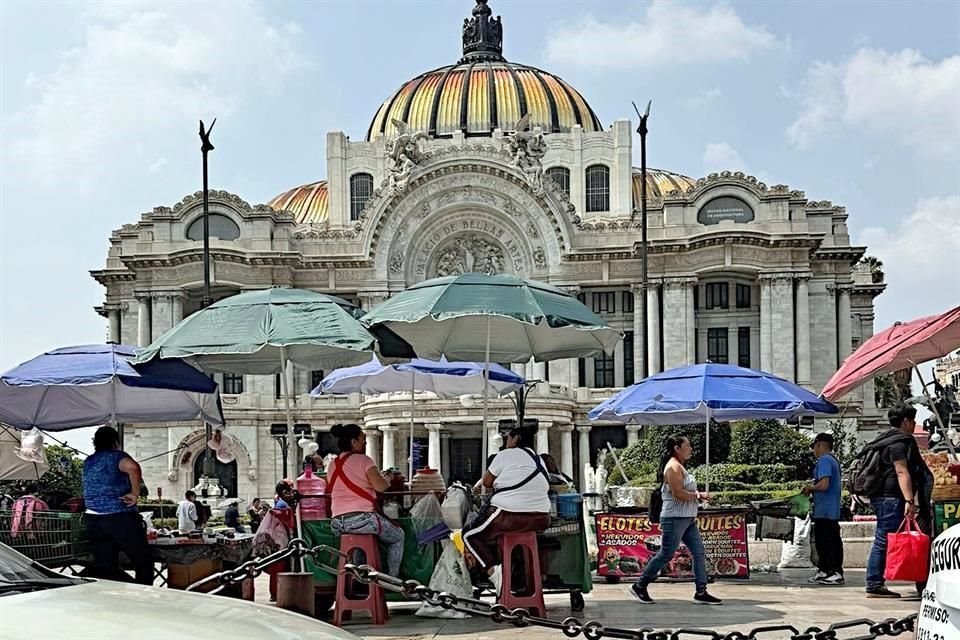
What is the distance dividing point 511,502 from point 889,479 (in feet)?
14.0

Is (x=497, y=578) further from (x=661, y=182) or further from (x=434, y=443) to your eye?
(x=661, y=182)

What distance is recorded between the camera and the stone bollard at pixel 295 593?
7.40 metres

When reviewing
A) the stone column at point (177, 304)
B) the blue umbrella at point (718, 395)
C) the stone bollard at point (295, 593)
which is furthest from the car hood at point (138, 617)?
the stone column at point (177, 304)

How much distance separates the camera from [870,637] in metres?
7.17

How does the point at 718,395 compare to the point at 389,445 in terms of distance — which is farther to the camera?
the point at 389,445

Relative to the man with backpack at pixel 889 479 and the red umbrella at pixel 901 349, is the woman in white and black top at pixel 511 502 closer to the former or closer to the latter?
the man with backpack at pixel 889 479

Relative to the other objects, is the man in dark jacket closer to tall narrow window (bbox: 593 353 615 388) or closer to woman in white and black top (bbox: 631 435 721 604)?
woman in white and black top (bbox: 631 435 721 604)

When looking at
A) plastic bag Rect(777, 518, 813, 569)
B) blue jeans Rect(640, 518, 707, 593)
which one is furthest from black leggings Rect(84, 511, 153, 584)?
plastic bag Rect(777, 518, 813, 569)

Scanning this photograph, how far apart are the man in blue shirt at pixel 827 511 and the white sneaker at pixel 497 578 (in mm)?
4627

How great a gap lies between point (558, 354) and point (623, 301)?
40.6 metres

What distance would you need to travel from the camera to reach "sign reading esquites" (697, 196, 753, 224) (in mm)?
53344

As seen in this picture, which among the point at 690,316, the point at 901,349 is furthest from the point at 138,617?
the point at 690,316

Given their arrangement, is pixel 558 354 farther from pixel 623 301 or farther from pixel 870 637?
pixel 623 301

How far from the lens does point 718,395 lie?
16.6 metres
